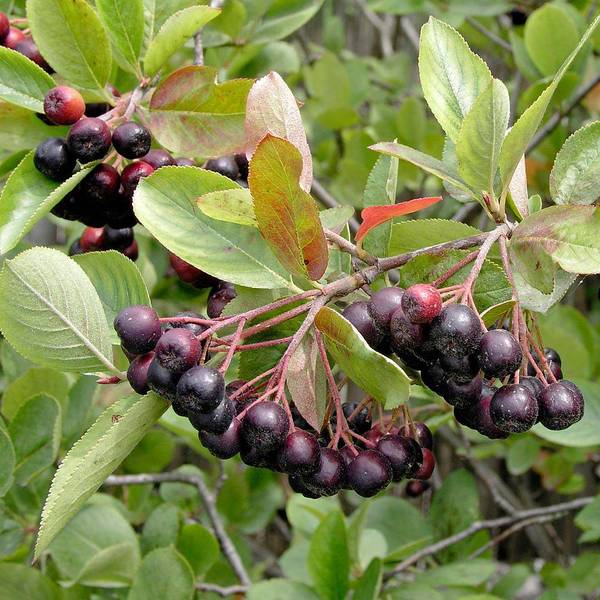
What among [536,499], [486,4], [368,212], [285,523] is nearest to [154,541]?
[368,212]

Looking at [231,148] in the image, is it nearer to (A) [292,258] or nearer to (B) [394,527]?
(A) [292,258]

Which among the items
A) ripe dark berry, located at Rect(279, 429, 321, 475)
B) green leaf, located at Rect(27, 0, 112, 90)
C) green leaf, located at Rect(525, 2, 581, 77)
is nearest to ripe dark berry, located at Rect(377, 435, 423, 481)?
ripe dark berry, located at Rect(279, 429, 321, 475)

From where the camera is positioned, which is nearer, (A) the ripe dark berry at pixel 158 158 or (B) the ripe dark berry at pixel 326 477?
(B) the ripe dark berry at pixel 326 477

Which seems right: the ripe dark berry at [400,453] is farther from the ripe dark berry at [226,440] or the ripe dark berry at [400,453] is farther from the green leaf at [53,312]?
the green leaf at [53,312]

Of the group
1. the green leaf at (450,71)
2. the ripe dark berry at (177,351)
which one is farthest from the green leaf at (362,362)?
the green leaf at (450,71)

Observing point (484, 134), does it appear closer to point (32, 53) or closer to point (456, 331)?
point (456, 331)

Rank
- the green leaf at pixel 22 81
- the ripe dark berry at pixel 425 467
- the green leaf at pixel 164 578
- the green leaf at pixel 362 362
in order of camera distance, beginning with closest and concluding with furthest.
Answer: the green leaf at pixel 362 362, the ripe dark berry at pixel 425 467, the green leaf at pixel 22 81, the green leaf at pixel 164 578

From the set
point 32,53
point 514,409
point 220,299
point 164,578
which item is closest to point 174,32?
point 32,53

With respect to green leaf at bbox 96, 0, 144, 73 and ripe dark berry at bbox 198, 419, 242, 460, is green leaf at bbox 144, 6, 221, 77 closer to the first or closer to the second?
green leaf at bbox 96, 0, 144, 73
